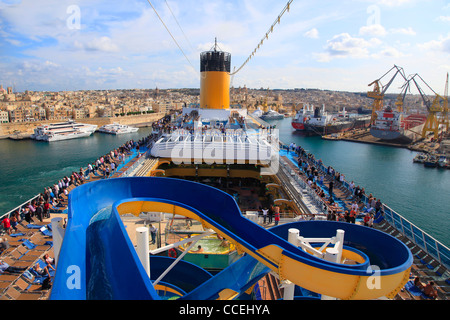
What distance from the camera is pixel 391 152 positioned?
41844 mm

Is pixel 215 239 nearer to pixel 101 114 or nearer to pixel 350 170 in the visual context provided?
pixel 350 170

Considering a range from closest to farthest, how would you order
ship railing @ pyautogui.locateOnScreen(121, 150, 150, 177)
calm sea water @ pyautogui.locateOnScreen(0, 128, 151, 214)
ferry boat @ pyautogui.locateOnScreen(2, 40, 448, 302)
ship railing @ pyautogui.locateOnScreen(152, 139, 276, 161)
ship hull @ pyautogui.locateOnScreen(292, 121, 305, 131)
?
ferry boat @ pyautogui.locateOnScreen(2, 40, 448, 302)
ship railing @ pyautogui.locateOnScreen(121, 150, 150, 177)
ship railing @ pyautogui.locateOnScreen(152, 139, 276, 161)
calm sea water @ pyautogui.locateOnScreen(0, 128, 151, 214)
ship hull @ pyautogui.locateOnScreen(292, 121, 305, 131)

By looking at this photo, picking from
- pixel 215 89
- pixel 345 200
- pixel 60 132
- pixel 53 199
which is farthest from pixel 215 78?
pixel 60 132

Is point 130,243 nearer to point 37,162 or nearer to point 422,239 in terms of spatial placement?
point 422,239

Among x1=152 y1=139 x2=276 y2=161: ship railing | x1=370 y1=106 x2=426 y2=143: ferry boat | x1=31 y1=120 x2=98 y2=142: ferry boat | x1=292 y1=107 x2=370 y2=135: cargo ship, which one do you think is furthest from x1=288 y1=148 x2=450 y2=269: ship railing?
x1=31 y1=120 x2=98 y2=142: ferry boat

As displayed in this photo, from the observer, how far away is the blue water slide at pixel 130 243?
282 cm

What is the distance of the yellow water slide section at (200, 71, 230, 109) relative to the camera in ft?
69.2

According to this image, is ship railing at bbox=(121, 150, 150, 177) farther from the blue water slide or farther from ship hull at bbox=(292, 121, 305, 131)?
ship hull at bbox=(292, 121, 305, 131)

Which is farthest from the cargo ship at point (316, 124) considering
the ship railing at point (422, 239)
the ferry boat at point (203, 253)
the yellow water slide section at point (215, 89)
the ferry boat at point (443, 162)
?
the ferry boat at point (203, 253)

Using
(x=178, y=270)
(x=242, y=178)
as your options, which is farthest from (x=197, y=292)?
(x=242, y=178)

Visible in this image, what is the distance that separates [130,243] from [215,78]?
19.2 meters

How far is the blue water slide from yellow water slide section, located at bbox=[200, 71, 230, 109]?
17101mm

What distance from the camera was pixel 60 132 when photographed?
48906 mm
